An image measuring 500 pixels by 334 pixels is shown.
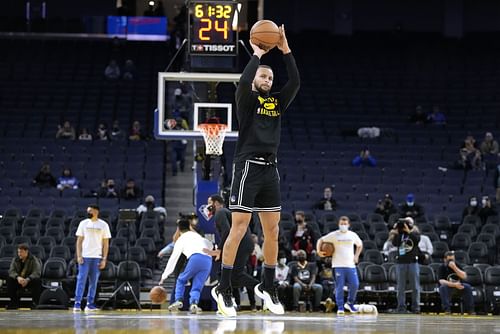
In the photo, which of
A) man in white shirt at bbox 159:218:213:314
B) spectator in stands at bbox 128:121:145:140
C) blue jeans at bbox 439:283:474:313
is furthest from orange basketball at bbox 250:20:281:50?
spectator in stands at bbox 128:121:145:140

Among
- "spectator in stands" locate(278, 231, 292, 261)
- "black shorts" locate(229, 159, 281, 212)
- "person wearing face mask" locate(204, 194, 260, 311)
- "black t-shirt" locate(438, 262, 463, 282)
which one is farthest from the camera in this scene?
"spectator in stands" locate(278, 231, 292, 261)

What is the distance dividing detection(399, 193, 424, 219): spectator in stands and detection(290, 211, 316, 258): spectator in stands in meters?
3.17

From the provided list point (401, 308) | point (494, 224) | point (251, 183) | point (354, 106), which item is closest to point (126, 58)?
point (354, 106)

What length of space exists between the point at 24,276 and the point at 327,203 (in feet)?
26.5

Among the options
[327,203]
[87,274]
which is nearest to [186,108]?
[87,274]

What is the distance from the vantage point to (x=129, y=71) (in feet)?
103

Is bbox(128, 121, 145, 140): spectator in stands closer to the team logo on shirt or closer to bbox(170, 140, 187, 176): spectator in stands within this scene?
bbox(170, 140, 187, 176): spectator in stands

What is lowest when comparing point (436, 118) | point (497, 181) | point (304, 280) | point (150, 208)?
point (304, 280)

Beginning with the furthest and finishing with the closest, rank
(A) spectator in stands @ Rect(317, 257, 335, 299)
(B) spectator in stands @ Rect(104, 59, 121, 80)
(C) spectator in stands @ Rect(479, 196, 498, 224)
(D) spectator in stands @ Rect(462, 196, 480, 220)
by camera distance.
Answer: (B) spectator in stands @ Rect(104, 59, 121, 80), (D) spectator in stands @ Rect(462, 196, 480, 220), (C) spectator in stands @ Rect(479, 196, 498, 224), (A) spectator in stands @ Rect(317, 257, 335, 299)

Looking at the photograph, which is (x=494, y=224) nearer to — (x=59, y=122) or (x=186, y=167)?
(x=186, y=167)

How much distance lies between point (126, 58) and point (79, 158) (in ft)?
26.3

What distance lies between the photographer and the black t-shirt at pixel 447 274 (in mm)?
18844

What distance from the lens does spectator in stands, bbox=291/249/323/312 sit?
18.5 m

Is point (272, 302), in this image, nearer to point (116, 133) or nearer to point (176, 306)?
Answer: point (176, 306)
